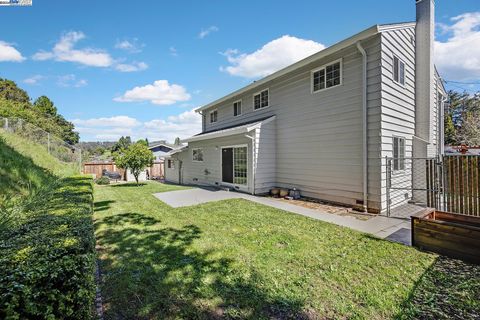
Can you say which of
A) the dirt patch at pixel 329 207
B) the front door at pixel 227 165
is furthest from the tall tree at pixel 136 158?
the dirt patch at pixel 329 207

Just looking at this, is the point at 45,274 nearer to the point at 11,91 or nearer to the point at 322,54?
the point at 322,54

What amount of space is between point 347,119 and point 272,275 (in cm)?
607

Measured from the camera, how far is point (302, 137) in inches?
354

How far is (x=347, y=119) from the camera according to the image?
746 cm

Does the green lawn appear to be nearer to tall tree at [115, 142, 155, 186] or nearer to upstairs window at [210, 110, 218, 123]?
tall tree at [115, 142, 155, 186]

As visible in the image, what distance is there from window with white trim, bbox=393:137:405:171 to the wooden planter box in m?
3.31

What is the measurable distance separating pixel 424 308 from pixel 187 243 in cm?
369

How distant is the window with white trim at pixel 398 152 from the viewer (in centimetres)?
744

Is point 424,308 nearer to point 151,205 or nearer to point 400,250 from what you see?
point 400,250

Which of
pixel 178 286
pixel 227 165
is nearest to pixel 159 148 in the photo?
pixel 227 165

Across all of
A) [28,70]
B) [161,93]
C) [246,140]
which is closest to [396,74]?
[246,140]

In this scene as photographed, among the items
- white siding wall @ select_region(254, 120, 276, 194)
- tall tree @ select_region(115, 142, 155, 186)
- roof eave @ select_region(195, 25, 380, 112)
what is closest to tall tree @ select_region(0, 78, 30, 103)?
tall tree @ select_region(115, 142, 155, 186)

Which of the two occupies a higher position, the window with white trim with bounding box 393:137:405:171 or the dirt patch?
the window with white trim with bounding box 393:137:405:171

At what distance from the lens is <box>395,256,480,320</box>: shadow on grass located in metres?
2.49
